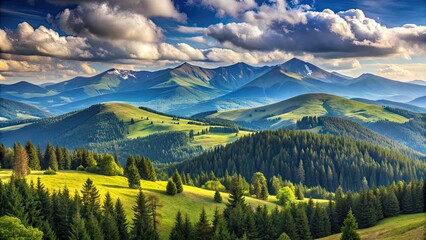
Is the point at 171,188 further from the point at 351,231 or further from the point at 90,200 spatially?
the point at 351,231

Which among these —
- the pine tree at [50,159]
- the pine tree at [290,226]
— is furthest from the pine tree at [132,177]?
the pine tree at [290,226]

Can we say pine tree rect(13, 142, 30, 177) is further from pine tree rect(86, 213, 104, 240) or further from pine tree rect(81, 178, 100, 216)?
pine tree rect(86, 213, 104, 240)

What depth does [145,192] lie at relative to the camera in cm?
11750

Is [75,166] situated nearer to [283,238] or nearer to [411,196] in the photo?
[283,238]

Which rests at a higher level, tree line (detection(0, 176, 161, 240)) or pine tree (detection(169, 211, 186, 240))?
tree line (detection(0, 176, 161, 240))

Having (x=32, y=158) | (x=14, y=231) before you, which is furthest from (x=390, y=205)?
(x=32, y=158)

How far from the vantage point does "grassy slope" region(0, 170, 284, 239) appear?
104100 mm

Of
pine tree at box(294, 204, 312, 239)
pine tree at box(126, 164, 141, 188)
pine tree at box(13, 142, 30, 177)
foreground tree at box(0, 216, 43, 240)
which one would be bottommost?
pine tree at box(294, 204, 312, 239)

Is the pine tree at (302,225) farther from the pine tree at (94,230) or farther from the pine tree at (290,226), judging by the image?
the pine tree at (94,230)

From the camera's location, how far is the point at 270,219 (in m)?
95.2

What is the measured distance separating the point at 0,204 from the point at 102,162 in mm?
58965

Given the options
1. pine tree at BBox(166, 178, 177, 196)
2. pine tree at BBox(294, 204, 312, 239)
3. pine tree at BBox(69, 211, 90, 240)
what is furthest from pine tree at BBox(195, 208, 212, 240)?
pine tree at BBox(166, 178, 177, 196)

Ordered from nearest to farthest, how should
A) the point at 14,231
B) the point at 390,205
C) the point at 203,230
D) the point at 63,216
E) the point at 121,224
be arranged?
the point at 14,231
the point at 63,216
the point at 203,230
the point at 121,224
the point at 390,205

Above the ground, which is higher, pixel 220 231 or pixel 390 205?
pixel 220 231
